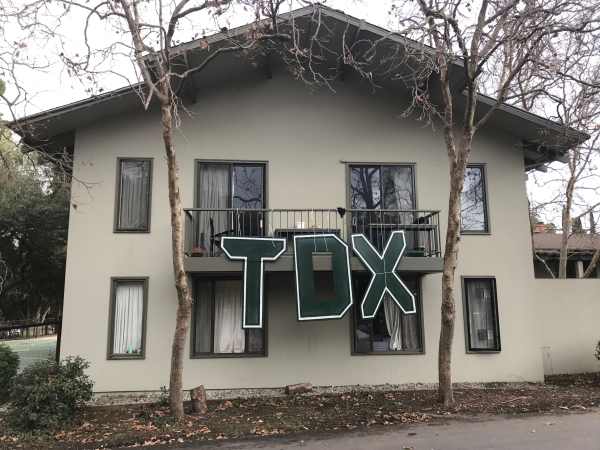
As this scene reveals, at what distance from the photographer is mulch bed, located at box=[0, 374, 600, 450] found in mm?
7156

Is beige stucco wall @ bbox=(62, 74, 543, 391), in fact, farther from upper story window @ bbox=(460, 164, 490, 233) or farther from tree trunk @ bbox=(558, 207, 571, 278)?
tree trunk @ bbox=(558, 207, 571, 278)

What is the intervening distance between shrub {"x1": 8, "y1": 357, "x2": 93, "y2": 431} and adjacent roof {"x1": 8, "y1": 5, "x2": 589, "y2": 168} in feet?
15.0

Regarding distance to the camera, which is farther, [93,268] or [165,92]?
[93,268]

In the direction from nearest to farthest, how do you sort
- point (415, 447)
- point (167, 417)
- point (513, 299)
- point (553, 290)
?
1. point (415, 447)
2. point (167, 417)
3. point (513, 299)
4. point (553, 290)

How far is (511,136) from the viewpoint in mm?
11711

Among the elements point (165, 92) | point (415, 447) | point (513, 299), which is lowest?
point (415, 447)

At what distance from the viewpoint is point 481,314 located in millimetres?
11016

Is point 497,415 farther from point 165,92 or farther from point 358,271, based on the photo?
point 165,92

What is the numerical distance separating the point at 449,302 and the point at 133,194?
696 centimetres

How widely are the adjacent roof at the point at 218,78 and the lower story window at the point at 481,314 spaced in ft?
11.6

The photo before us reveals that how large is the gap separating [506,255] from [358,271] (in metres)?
3.66

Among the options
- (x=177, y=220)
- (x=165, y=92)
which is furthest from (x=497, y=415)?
(x=165, y=92)

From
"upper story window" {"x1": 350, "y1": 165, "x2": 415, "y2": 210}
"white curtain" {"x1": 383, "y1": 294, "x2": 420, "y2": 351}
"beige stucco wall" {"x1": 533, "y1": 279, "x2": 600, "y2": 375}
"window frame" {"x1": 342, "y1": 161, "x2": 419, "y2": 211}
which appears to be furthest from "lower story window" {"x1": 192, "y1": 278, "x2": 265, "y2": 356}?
"beige stucco wall" {"x1": 533, "y1": 279, "x2": 600, "y2": 375}

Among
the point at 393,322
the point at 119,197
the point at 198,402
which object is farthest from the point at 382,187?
the point at 198,402
